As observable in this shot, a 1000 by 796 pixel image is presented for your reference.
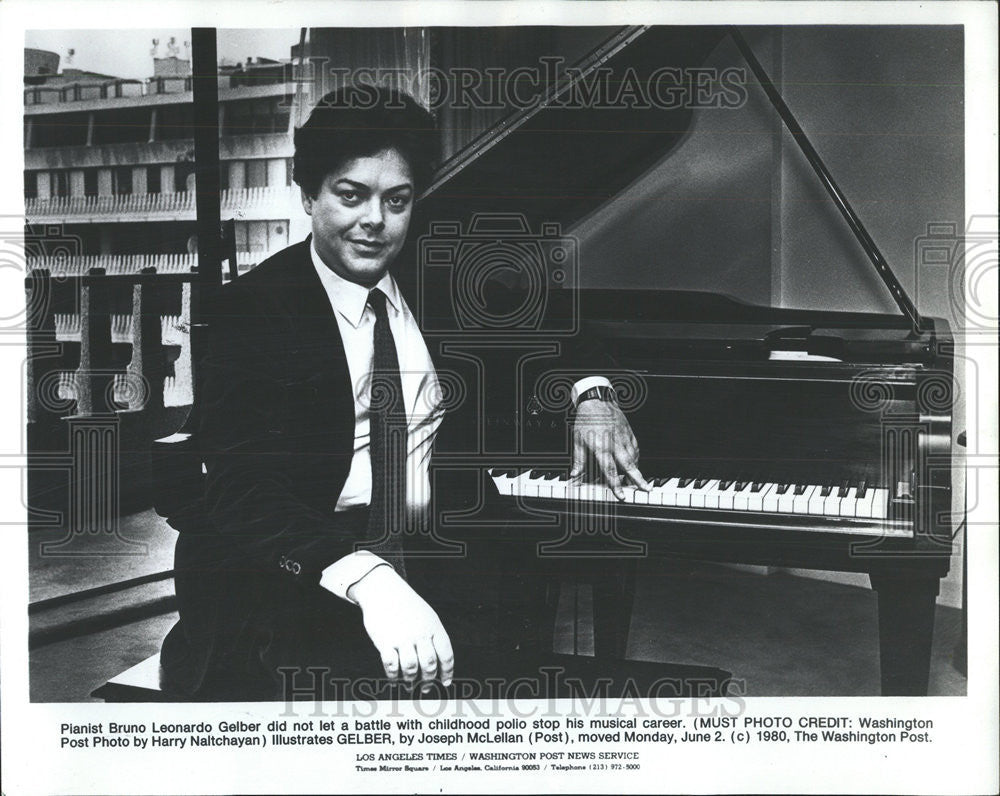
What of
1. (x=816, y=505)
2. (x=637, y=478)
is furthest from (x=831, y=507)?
(x=637, y=478)

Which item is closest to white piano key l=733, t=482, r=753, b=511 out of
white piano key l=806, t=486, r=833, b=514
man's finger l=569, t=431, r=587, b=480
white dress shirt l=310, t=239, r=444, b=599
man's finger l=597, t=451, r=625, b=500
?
white piano key l=806, t=486, r=833, b=514

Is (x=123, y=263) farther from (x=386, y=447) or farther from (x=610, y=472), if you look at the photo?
(x=610, y=472)

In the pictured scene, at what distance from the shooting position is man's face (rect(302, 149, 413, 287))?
77.3 inches

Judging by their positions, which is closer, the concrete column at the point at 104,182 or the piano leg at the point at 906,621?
the piano leg at the point at 906,621

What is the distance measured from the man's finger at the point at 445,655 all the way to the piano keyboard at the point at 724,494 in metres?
0.39

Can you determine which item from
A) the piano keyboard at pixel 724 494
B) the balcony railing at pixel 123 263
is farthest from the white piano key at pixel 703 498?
the balcony railing at pixel 123 263

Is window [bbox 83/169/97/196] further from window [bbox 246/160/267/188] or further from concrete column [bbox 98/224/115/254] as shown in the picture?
window [bbox 246/160/267/188]

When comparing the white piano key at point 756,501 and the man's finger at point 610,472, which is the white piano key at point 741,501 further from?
the man's finger at point 610,472

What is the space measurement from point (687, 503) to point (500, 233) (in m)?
0.77

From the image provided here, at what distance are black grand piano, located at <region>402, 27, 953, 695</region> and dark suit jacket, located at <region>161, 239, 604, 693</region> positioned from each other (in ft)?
0.53

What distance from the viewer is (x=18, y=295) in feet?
6.46

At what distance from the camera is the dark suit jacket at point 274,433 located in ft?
6.37

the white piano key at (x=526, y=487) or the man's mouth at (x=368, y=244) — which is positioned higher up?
the man's mouth at (x=368, y=244)

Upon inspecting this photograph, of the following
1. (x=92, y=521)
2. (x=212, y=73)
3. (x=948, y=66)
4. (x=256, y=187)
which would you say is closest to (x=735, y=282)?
(x=948, y=66)
